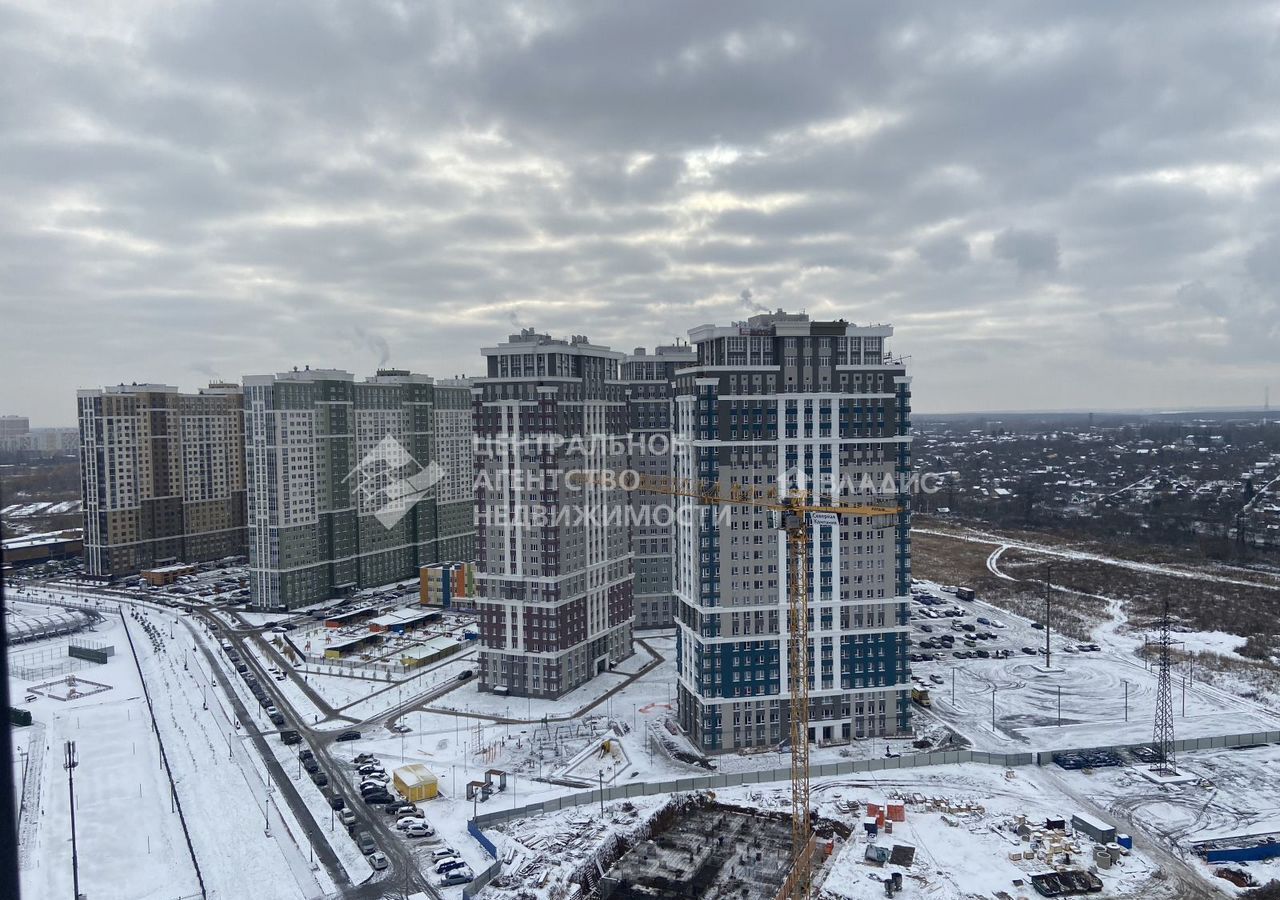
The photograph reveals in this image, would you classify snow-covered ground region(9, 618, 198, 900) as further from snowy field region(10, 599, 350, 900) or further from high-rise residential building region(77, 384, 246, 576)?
high-rise residential building region(77, 384, 246, 576)

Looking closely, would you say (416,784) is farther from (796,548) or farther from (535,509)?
(796,548)

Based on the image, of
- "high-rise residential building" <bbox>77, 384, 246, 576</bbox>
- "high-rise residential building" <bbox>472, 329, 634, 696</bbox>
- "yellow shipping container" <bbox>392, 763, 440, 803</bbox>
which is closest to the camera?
"yellow shipping container" <bbox>392, 763, 440, 803</bbox>

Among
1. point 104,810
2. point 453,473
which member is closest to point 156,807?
point 104,810

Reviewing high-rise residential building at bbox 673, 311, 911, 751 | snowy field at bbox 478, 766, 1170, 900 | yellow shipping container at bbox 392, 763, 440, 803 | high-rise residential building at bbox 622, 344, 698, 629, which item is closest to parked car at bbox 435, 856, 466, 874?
snowy field at bbox 478, 766, 1170, 900

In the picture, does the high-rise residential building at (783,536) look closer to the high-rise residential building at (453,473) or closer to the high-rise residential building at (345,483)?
the high-rise residential building at (345,483)

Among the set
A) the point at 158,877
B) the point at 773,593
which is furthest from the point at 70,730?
the point at 773,593

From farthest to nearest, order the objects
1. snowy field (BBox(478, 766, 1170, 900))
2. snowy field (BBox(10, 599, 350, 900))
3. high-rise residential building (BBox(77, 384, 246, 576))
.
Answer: high-rise residential building (BBox(77, 384, 246, 576))
snowy field (BBox(10, 599, 350, 900))
snowy field (BBox(478, 766, 1170, 900))
